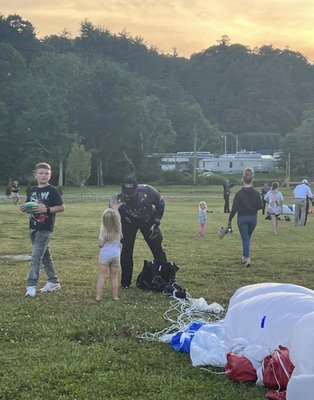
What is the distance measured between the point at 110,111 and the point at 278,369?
3200 inches

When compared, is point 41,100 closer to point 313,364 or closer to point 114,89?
point 114,89

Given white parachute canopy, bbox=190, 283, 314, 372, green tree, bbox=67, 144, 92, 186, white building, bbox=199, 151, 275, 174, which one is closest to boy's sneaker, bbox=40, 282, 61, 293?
white parachute canopy, bbox=190, 283, 314, 372

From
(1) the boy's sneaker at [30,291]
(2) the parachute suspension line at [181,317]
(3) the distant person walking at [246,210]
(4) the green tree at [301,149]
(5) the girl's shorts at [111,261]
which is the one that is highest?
(4) the green tree at [301,149]

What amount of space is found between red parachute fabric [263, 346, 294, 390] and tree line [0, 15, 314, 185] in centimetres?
6367

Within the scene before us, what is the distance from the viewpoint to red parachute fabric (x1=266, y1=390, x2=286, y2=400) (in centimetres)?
438

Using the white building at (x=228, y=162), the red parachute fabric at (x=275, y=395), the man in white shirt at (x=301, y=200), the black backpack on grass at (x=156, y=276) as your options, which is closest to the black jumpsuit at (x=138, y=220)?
the black backpack on grass at (x=156, y=276)

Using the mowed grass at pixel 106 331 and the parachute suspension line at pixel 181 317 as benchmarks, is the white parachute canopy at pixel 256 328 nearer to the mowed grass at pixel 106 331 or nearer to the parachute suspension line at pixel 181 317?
the mowed grass at pixel 106 331

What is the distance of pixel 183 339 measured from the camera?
18.6ft

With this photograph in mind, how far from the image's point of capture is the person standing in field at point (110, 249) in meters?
7.96

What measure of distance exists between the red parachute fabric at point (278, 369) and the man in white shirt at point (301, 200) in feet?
56.2

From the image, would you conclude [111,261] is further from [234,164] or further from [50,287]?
[234,164]

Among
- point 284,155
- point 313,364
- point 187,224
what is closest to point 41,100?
point 284,155

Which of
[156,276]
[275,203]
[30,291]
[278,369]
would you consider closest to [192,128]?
[275,203]

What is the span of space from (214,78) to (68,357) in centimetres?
17570
